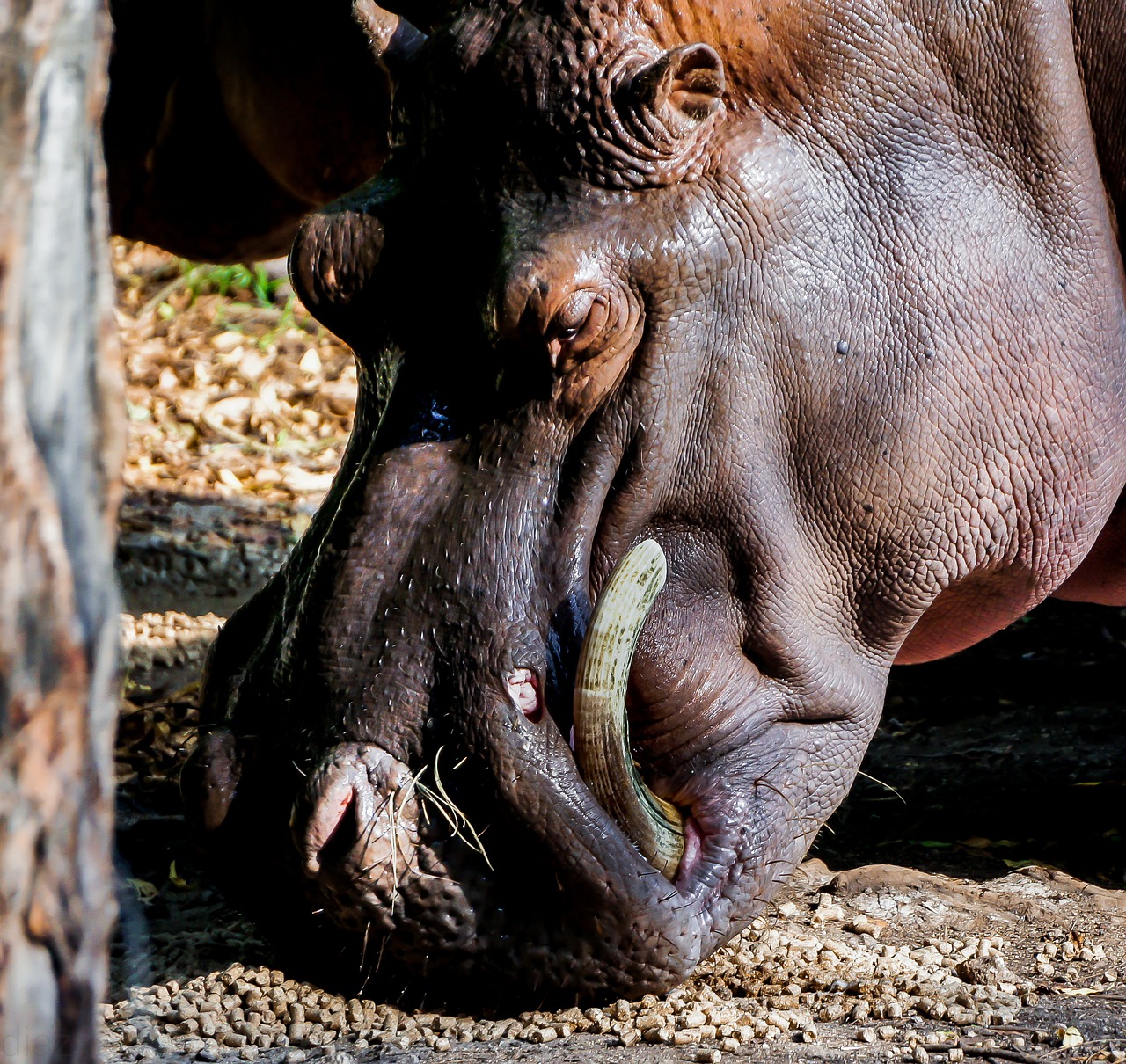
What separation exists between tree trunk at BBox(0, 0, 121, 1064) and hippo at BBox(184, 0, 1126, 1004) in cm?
116

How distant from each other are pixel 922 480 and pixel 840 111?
2.16 ft

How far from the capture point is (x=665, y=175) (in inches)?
98.2

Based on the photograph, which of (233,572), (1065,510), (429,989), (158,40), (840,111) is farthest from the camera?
(233,572)

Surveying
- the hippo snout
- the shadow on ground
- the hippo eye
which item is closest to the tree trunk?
the hippo snout

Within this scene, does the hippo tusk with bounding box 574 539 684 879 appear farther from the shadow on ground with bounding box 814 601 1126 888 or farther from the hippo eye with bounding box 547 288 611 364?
the shadow on ground with bounding box 814 601 1126 888

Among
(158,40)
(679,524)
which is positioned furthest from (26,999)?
(158,40)

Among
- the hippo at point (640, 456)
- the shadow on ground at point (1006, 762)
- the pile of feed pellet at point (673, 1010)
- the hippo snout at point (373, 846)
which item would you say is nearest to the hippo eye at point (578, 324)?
the hippo at point (640, 456)

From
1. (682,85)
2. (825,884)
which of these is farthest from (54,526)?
(825,884)

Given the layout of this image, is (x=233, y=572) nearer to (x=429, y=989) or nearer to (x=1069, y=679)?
(x=1069, y=679)

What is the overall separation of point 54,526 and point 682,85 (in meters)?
1.68

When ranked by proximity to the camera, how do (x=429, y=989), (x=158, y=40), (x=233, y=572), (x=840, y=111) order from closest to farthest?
1. (x=429, y=989)
2. (x=840, y=111)
3. (x=158, y=40)
4. (x=233, y=572)

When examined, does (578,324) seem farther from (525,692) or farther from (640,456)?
(525,692)

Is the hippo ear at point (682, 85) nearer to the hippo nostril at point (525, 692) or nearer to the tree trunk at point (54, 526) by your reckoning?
the hippo nostril at point (525, 692)

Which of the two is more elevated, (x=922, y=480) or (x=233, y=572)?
(x=922, y=480)
